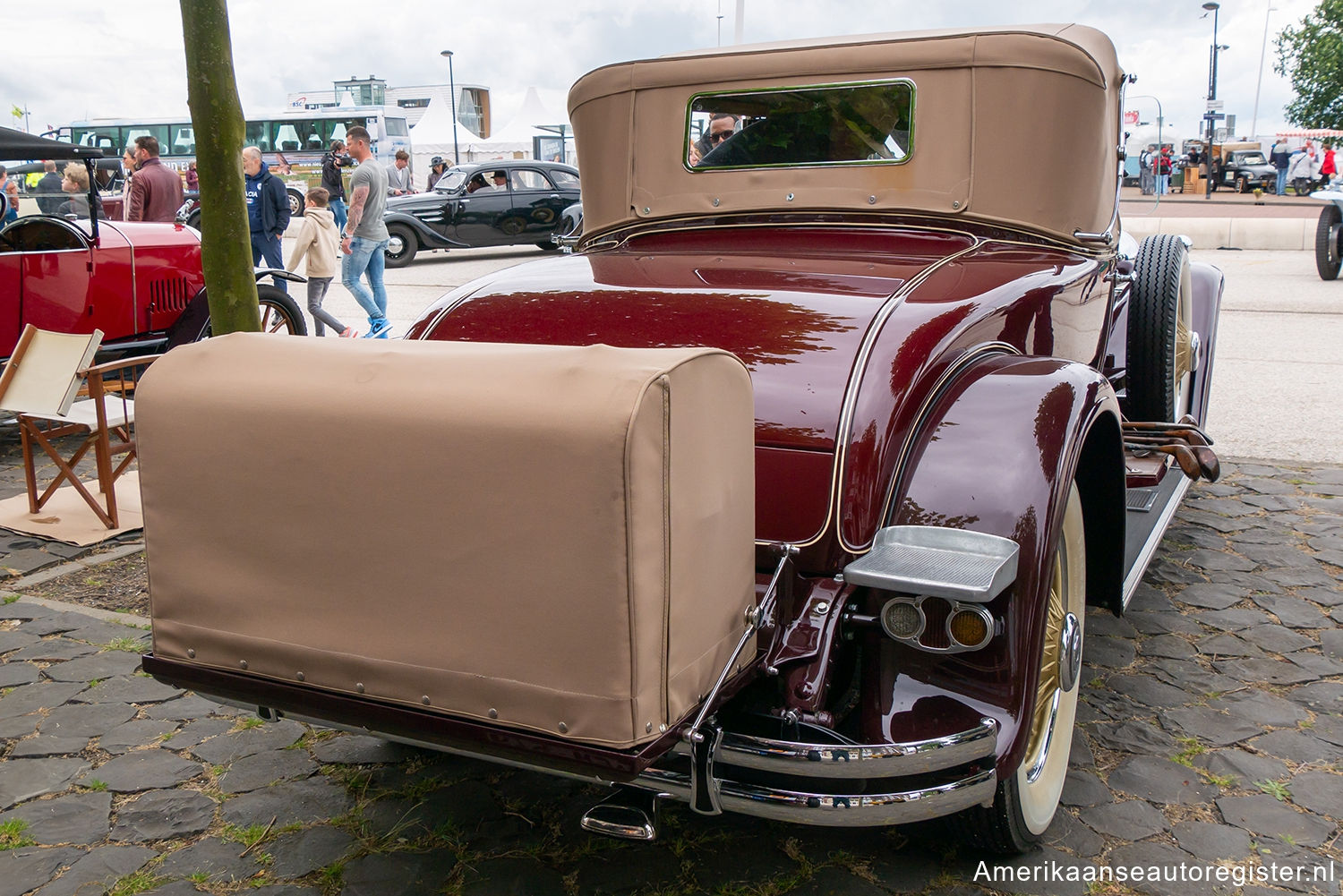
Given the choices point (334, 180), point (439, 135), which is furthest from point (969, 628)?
point (439, 135)

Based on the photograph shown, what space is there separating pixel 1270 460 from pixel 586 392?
5.31m

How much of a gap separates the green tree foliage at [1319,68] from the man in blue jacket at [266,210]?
113ft

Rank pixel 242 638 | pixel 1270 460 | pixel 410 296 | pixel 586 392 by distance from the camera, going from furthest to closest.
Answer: pixel 410 296, pixel 1270 460, pixel 242 638, pixel 586 392

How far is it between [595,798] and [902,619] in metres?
1.05

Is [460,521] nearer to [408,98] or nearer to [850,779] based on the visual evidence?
→ [850,779]

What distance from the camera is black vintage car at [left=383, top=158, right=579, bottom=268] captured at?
17.3 meters

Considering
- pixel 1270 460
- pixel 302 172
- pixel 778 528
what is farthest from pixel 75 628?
pixel 302 172

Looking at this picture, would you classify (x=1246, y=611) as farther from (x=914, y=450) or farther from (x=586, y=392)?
(x=586, y=392)

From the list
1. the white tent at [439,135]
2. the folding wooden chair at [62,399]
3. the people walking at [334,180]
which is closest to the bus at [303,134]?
the white tent at [439,135]

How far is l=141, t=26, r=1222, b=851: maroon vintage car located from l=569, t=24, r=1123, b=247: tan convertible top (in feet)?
0.04

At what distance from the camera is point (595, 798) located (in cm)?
275

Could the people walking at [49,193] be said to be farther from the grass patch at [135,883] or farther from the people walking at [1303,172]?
the people walking at [1303,172]

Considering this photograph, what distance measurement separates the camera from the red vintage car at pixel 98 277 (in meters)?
6.33

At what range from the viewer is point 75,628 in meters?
3.87
